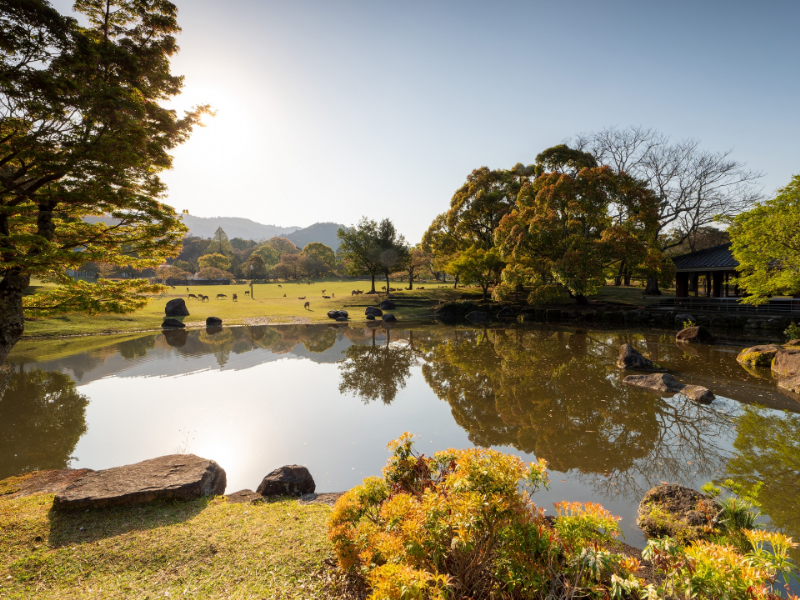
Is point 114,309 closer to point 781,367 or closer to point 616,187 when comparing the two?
Result: point 781,367

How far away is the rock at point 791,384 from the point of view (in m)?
10.9

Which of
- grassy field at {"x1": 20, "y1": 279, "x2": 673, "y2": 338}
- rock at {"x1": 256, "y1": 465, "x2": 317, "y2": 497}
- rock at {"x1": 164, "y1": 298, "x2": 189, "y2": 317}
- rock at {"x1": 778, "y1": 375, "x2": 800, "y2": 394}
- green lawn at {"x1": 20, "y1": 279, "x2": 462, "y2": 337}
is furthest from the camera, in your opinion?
rock at {"x1": 164, "y1": 298, "x2": 189, "y2": 317}

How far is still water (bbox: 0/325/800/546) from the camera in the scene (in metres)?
7.00

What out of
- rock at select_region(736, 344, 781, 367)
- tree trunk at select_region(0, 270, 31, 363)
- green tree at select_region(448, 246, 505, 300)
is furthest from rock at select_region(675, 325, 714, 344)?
tree trunk at select_region(0, 270, 31, 363)

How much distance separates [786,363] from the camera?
40.3ft

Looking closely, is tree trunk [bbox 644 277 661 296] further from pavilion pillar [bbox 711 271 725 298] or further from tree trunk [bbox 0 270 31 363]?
tree trunk [bbox 0 270 31 363]

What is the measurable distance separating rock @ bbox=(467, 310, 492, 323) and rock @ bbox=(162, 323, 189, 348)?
69.4 feet

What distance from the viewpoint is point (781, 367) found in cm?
1238

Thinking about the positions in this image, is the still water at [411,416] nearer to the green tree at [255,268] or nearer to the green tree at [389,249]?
the green tree at [389,249]

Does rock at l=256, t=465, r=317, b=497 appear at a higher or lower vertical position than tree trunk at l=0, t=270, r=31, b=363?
lower

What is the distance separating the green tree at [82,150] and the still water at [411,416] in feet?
8.65

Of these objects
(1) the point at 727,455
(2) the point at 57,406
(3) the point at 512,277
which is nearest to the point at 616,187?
(3) the point at 512,277

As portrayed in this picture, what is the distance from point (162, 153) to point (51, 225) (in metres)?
2.43

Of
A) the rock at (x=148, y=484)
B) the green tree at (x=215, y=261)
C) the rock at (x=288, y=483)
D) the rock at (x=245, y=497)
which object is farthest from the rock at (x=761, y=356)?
the green tree at (x=215, y=261)
